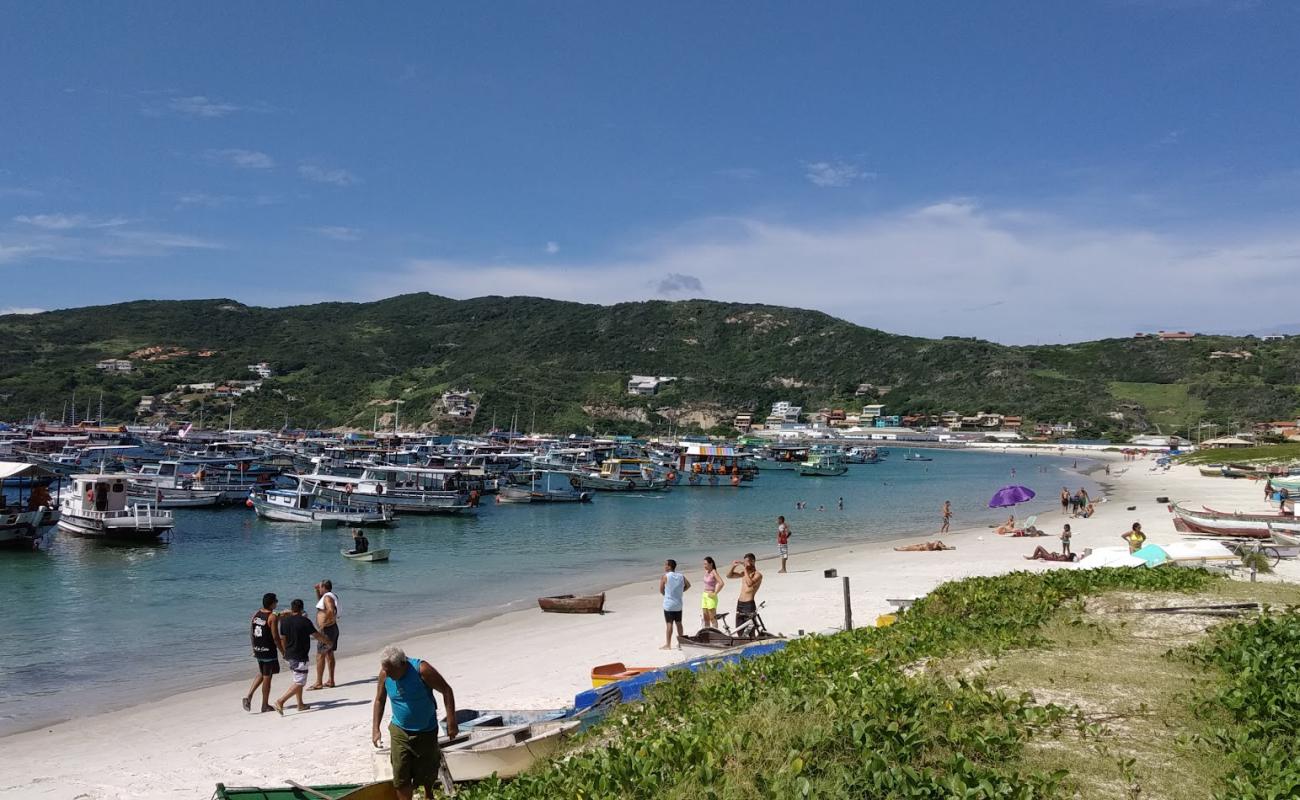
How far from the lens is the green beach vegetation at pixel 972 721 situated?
239 inches

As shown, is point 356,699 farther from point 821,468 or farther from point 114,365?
point 114,365

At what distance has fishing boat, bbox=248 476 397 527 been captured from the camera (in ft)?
143

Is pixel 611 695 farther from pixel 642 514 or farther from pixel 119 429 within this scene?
pixel 119 429

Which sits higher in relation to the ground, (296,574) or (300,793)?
(300,793)

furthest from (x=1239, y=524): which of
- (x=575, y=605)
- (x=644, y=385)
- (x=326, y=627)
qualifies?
(x=644, y=385)

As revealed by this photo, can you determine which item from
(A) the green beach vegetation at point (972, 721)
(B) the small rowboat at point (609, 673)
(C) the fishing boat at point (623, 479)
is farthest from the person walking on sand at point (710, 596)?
(C) the fishing boat at point (623, 479)

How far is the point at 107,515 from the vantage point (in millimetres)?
36094

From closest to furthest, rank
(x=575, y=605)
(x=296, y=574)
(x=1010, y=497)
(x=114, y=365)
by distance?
(x=575, y=605) < (x=296, y=574) < (x=1010, y=497) < (x=114, y=365)

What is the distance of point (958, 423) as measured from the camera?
18200 cm

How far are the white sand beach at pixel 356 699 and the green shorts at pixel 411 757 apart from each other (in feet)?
11.4

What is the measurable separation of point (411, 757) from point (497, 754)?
1.49 meters

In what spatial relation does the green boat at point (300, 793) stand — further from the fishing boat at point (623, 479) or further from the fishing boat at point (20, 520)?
the fishing boat at point (623, 479)

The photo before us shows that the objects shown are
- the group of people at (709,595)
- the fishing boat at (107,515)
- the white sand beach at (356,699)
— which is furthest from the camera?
the fishing boat at (107,515)

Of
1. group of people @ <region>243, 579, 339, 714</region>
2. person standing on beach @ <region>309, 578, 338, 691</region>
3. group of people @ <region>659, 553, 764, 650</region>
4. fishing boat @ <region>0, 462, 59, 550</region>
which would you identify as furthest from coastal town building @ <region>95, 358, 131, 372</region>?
group of people @ <region>659, 553, 764, 650</region>
